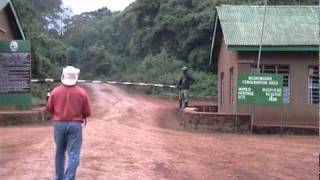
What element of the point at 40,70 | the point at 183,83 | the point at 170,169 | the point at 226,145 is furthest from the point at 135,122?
the point at 40,70

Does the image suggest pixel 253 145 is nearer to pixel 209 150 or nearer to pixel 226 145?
pixel 226 145

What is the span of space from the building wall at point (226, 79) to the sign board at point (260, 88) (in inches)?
98.3

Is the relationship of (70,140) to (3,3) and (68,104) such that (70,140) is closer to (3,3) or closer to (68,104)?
(68,104)

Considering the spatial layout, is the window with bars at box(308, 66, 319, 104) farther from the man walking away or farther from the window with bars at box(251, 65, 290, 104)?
the man walking away

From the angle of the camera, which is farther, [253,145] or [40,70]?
[40,70]

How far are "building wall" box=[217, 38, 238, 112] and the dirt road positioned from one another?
5140 millimetres

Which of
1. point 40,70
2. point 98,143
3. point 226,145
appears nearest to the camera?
point 98,143

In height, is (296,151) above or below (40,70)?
below

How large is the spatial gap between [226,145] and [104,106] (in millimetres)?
13080

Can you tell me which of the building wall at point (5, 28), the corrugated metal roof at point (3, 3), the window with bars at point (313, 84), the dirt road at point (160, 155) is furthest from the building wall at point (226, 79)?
the building wall at point (5, 28)

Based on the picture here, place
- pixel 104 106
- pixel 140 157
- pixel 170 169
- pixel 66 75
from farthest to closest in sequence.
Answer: pixel 104 106, pixel 140 157, pixel 170 169, pixel 66 75

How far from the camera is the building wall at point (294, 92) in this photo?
23.4 metres

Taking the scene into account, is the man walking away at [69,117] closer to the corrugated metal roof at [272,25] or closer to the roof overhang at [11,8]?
the corrugated metal roof at [272,25]

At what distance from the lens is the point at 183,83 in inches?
1000
